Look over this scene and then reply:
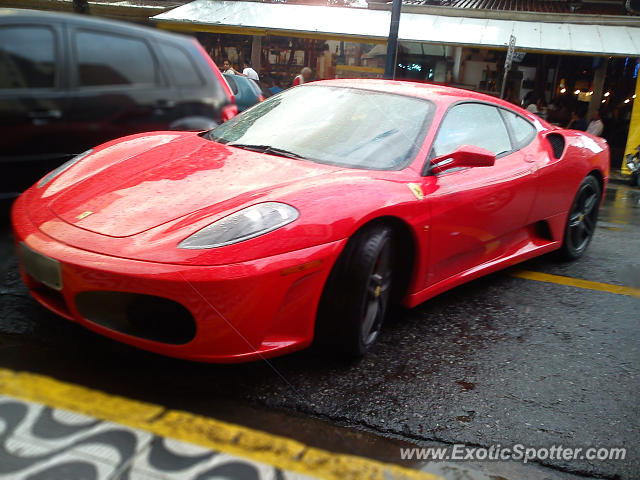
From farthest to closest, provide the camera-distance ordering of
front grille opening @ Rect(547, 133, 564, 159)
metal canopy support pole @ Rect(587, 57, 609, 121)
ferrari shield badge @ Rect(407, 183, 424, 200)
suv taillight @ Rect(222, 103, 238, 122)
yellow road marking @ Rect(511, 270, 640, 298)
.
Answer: metal canopy support pole @ Rect(587, 57, 609, 121)
suv taillight @ Rect(222, 103, 238, 122)
front grille opening @ Rect(547, 133, 564, 159)
yellow road marking @ Rect(511, 270, 640, 298)
ferrari shield badge @ Rect(407, 183, 424, 200)

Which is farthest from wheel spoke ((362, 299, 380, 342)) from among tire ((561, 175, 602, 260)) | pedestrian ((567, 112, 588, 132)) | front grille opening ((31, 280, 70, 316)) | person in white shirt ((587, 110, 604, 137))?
pedestrian ((567, 112, 588, 132))

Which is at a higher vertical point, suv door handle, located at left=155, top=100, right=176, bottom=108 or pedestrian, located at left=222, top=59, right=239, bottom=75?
A: pedestrian, located at left=222, top=59, right=239, bottom=75

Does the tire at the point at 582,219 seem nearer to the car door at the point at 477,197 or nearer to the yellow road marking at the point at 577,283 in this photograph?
the yellow road marking at the point at 577,283

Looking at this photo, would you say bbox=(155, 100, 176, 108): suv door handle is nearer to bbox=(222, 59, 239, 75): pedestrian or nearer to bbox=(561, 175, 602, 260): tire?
bbox=(561, 175, 602, 260): tire

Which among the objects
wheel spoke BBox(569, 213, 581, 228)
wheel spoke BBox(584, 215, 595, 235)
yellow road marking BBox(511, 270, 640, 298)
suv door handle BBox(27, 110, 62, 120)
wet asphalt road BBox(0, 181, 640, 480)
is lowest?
yellow road marking BBox(511, 270, 640, 298)

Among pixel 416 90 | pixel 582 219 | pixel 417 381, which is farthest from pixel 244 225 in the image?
pixel 582 219

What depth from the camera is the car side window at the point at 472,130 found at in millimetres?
2980

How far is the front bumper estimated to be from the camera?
1.92 meters

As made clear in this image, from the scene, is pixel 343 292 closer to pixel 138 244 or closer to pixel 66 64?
pixel 138 244

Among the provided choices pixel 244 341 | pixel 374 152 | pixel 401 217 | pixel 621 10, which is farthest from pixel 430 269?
pixel 621 10

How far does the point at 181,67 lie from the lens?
3.78 metres

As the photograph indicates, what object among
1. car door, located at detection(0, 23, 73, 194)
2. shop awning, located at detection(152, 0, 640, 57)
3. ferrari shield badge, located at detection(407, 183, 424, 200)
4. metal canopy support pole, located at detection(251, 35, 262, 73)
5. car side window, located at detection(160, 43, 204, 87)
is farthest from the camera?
metal canopy support pole, located at detection(251, 35, 262, 73)

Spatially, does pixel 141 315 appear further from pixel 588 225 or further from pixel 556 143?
pixel 588 225

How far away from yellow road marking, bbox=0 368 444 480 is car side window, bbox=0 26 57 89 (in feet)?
5.09
